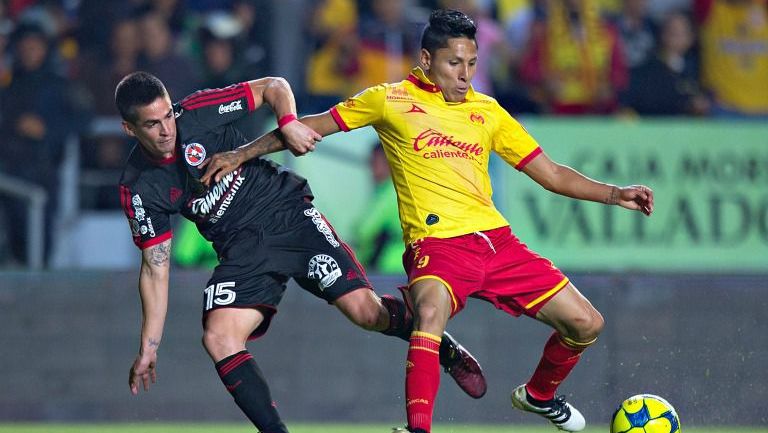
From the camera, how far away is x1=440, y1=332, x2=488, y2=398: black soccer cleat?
7352 millimetres

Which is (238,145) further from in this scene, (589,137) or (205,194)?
(589,137)

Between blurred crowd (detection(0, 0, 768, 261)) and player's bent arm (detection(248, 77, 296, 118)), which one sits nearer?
player's bent arm (detection(248, 77, 296, 118))

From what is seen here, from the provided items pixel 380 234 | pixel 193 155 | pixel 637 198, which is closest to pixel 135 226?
pixel 193 155

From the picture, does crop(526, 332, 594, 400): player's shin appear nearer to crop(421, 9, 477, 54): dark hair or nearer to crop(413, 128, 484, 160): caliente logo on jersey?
crop(413, 128, 484, 160): caliente logo on jersey

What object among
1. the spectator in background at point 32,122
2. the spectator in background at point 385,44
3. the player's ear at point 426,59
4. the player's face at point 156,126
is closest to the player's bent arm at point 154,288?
the player's face at point 156,126

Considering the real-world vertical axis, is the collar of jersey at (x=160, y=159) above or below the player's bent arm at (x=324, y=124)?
below

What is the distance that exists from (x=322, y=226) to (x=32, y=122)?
4734 millimetres

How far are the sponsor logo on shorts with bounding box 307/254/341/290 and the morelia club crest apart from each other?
79cm

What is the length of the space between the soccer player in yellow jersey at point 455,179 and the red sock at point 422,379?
0.27 meters

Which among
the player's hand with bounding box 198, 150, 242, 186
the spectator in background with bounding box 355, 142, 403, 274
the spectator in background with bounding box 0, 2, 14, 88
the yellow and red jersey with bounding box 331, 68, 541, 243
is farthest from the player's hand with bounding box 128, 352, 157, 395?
the spectator in background with bounding box 0, 2, 14, 88

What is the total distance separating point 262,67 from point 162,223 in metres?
4.49

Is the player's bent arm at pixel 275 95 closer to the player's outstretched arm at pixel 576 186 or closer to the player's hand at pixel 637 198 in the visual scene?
the player's outstretched arm at pixel 576 186

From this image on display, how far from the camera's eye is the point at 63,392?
984cm

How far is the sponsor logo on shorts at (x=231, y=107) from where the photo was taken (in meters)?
7.12
